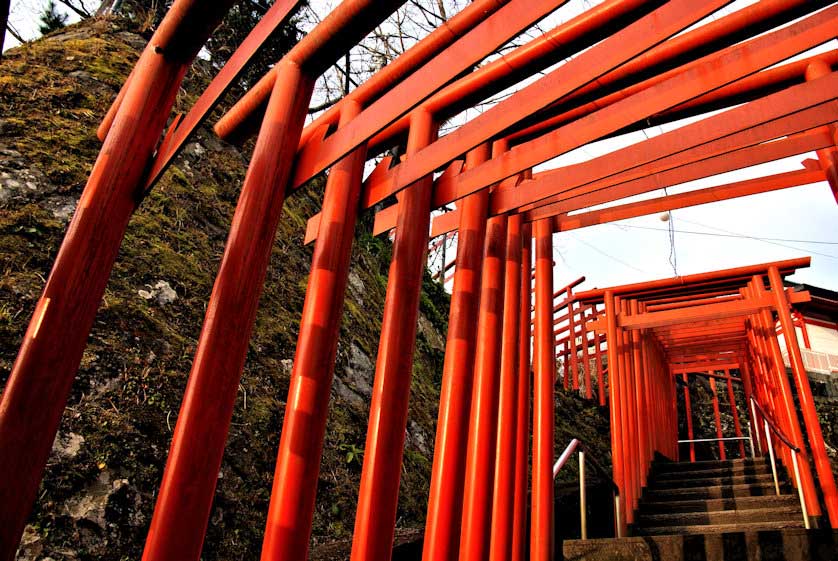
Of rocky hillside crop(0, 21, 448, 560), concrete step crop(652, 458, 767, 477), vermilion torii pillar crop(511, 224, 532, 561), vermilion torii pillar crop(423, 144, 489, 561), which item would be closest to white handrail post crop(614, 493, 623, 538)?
rocky hillside crop(0, 21, 448, 560)

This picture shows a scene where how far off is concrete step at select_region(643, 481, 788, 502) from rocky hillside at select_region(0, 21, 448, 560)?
12.8ft

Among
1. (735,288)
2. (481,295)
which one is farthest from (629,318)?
(481,295)

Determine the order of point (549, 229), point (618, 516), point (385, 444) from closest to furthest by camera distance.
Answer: point (385, 444)
point (549, 229)
point (618, 516)

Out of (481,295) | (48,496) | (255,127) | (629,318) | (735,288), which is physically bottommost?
(48,496)

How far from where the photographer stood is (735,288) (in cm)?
801

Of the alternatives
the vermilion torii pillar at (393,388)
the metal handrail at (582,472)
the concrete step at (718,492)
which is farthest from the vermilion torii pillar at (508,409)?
the concrete step at (718,492)

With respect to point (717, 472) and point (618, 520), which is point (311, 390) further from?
point (717, 472)

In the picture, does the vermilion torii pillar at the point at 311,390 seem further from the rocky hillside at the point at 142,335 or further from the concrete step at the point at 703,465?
the concrete step at the point at 703,465

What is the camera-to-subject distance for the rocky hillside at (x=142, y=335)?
287cm

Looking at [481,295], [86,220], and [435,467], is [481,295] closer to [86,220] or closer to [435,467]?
[435,467]

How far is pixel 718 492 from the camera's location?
7.09 meters

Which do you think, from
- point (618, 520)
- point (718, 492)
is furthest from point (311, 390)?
point (718, 492)

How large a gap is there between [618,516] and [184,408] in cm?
528

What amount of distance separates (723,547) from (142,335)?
4375 mm
